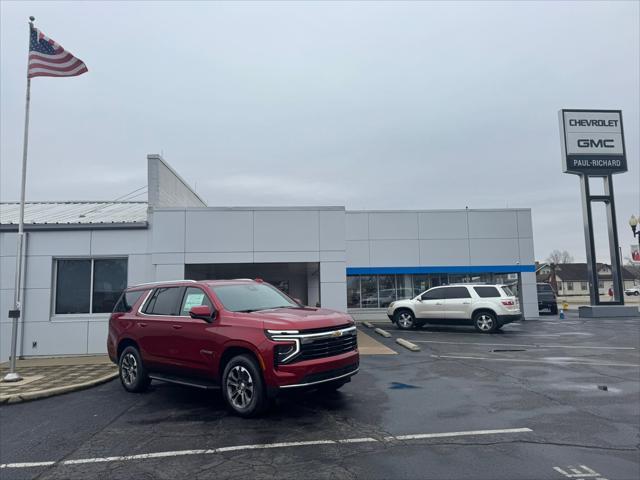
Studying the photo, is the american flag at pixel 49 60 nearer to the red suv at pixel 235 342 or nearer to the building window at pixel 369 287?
the red suv at pixel 235 342

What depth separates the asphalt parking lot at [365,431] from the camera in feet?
15.6

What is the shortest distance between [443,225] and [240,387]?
67.9 ft

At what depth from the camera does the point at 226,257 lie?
567 inches

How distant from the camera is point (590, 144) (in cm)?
2708

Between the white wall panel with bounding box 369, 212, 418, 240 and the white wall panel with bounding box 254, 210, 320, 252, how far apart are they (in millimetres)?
11075

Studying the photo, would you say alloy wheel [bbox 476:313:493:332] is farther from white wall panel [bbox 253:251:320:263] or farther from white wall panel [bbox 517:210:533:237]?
white wall panel [bbox 517:210:533:237]

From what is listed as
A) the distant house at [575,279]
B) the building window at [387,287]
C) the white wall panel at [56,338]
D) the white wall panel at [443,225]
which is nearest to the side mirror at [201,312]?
the white wall panel at [56,338]

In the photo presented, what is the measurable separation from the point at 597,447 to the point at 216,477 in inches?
166

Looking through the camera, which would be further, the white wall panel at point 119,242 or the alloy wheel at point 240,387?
the white wall panel at point 119,242

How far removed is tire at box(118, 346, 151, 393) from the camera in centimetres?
820

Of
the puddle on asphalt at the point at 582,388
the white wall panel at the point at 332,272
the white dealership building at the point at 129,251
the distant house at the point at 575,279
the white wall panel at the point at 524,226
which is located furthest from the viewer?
the distant house at the point at 575,279

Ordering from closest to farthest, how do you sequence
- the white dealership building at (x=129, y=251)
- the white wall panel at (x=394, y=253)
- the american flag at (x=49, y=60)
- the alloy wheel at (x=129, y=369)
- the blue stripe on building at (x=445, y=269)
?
the alloy wheel at (x=129, y=369) → the american flag at (x=49, y=60) → the white dealership building at (x=129, y=251) → the blue stripe on building at (x=445, y=269) → the white wall panel at (x=394, y=253)

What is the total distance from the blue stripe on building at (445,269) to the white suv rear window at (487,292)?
7.37 metres

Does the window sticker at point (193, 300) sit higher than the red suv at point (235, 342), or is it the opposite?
the window sticker at point (193, 300)
